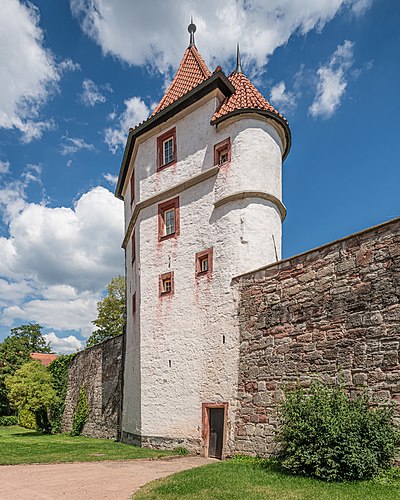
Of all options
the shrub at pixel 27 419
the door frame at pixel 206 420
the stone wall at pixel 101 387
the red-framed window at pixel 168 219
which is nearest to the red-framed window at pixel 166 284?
the red-framed window at pixel 168 219

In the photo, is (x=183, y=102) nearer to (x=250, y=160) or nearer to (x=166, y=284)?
(x=250, y=160)

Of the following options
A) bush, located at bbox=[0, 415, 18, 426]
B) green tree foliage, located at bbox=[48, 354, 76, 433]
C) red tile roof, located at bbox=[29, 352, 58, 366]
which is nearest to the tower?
green tree foliage, located at bbox=[48, 354, 76, 433]

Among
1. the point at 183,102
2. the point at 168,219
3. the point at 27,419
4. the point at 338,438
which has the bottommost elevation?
the point at 27,419

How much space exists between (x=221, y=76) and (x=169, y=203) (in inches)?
A: 181

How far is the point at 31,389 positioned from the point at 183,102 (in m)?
17.5

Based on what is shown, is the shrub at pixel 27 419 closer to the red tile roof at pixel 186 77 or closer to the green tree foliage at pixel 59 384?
the green tree foliage at pixel 59 384

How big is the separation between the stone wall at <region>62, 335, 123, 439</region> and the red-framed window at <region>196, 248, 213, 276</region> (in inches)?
313

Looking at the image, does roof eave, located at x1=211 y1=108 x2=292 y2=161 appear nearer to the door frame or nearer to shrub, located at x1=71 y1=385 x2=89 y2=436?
the door frame

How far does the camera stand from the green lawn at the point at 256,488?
260 inches

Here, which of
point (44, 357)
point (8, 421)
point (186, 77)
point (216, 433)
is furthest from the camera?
point (44, 357)

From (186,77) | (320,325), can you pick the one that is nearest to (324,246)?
(320,325)

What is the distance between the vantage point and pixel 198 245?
13.7 m

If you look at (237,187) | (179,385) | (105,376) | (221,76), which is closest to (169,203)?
(237,187)

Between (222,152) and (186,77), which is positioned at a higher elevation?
(186,77)
